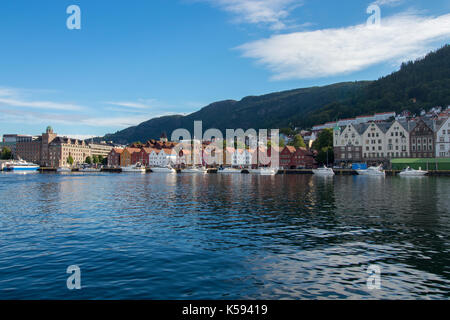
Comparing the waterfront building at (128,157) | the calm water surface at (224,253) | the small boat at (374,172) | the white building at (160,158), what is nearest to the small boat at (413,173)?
the small boat at (374,172)

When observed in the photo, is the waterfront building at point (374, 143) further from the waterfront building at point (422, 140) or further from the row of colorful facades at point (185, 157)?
the row of colorful facades at point (185, 157)

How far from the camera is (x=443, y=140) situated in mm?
112375

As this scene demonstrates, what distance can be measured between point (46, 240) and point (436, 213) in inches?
1141

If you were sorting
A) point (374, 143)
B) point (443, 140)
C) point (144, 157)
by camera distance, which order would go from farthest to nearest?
point (144, 157)
point (374, 143)
point (443, 140)

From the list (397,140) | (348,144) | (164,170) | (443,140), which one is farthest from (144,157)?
(443,140)

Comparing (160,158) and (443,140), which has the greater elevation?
(443,140)

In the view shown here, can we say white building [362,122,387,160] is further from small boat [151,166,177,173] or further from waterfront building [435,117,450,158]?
small boat [151,166,177,173]

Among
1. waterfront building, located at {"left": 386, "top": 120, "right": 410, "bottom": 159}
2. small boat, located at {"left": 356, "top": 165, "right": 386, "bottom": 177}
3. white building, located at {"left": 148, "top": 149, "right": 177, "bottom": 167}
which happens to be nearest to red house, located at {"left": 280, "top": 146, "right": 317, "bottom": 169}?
waterfront building, located at {"left": 386, "top": 120, "right": 410, "bottom": 159}

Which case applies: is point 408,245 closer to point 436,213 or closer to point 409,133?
point 436,213

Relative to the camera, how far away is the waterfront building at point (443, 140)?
111812 millimetres

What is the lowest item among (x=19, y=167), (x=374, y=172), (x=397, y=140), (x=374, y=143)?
(x=374, y=172)

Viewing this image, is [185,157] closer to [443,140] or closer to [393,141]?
[393,141]

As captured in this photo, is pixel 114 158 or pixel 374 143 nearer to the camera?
pixel 374 143

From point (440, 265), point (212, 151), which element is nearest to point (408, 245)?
point (440, 265)
